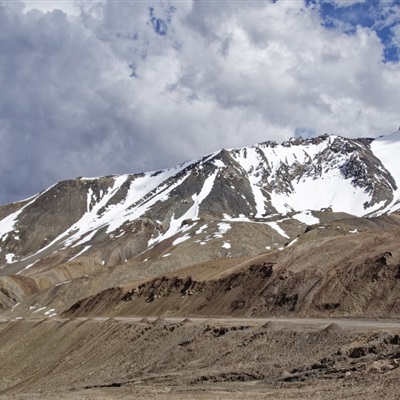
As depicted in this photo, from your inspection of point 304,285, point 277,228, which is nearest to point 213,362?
point 304,285

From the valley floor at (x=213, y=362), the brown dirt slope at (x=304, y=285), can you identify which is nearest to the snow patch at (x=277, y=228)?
the brown dirt slope at (x=304, y=285)

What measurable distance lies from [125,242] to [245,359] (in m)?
157

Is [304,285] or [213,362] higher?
[213,362]

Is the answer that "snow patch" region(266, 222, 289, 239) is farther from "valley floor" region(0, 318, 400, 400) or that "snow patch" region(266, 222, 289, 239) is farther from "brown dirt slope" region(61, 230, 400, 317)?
"valley floor" region(0, 318, 400, 400)

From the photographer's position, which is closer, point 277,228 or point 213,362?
point 213,362

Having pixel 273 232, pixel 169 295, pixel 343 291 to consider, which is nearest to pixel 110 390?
pixel 343 291

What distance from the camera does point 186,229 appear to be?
172 m

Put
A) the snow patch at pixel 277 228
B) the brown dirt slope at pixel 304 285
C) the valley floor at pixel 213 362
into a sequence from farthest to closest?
the snow patch at pixel 277 228
the brown dirt slope at pixel 304 285
the valley floor at pixel 213 362

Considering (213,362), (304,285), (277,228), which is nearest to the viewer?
(213,362)

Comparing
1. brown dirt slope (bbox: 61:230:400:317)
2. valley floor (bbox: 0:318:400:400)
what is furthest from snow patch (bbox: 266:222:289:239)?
valley floor (bbox: 0:318:400:400)

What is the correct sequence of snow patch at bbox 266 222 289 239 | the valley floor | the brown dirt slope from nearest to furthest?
the valley floor
the brown dirt slope
snow patch at bbox 266 222 289 239

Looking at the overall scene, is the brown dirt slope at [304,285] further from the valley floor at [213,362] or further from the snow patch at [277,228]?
the snow patch at [277,228]

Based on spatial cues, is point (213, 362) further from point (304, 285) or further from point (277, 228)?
point (277, 228)

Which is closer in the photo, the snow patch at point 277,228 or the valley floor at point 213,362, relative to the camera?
the valley floor at point 213,362
